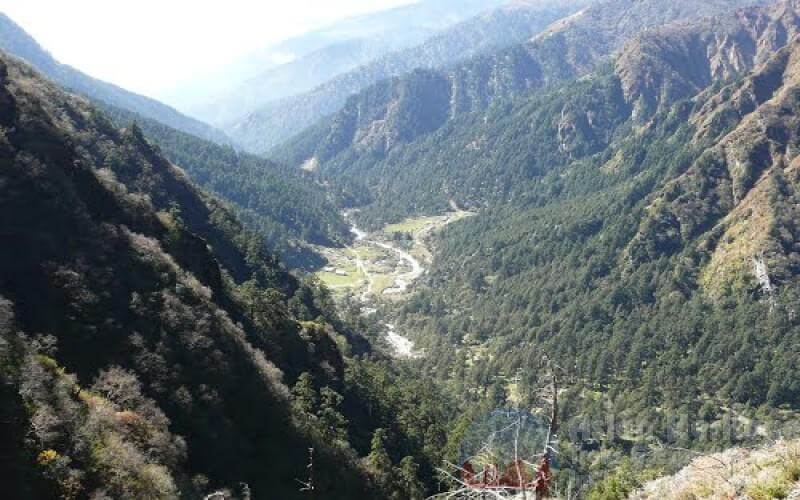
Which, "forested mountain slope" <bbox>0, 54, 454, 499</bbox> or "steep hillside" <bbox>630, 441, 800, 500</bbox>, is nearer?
"steep hillside" <bbox>630, 441, 800, 500</bbox>

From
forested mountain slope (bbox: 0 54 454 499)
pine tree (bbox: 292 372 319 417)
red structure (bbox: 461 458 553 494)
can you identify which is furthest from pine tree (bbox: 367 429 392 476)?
red structure (bbox: 461 458 553 494)

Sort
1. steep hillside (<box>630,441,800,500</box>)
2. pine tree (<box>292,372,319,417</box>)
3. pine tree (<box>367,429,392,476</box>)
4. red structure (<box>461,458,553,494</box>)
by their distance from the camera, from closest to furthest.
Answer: red structure (<box>461,458,553,494</box>), steep hillside (<box>630,441,800,500</box>), pine tree (<box>367,429,392,476</box>), pine tree (<box>292,372,319,417</box>)

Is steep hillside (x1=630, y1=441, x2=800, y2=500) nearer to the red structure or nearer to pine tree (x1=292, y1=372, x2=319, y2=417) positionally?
the red structure

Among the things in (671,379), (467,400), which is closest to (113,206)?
(467,400)

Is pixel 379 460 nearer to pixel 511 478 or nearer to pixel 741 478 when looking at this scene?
pixel 741 478

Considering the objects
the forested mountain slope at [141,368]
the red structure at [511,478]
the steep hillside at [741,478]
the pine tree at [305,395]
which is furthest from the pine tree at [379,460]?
the red structure at [511,478]

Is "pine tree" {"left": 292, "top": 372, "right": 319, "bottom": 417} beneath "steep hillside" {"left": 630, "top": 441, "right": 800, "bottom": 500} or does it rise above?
beneath

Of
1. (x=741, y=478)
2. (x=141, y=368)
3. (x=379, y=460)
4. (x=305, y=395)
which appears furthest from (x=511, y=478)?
(x=305, y=395)

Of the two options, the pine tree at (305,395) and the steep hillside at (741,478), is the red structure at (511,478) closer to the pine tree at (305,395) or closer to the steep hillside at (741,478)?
the steep hillside at (741,478)

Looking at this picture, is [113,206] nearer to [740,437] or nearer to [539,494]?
[539,494]
